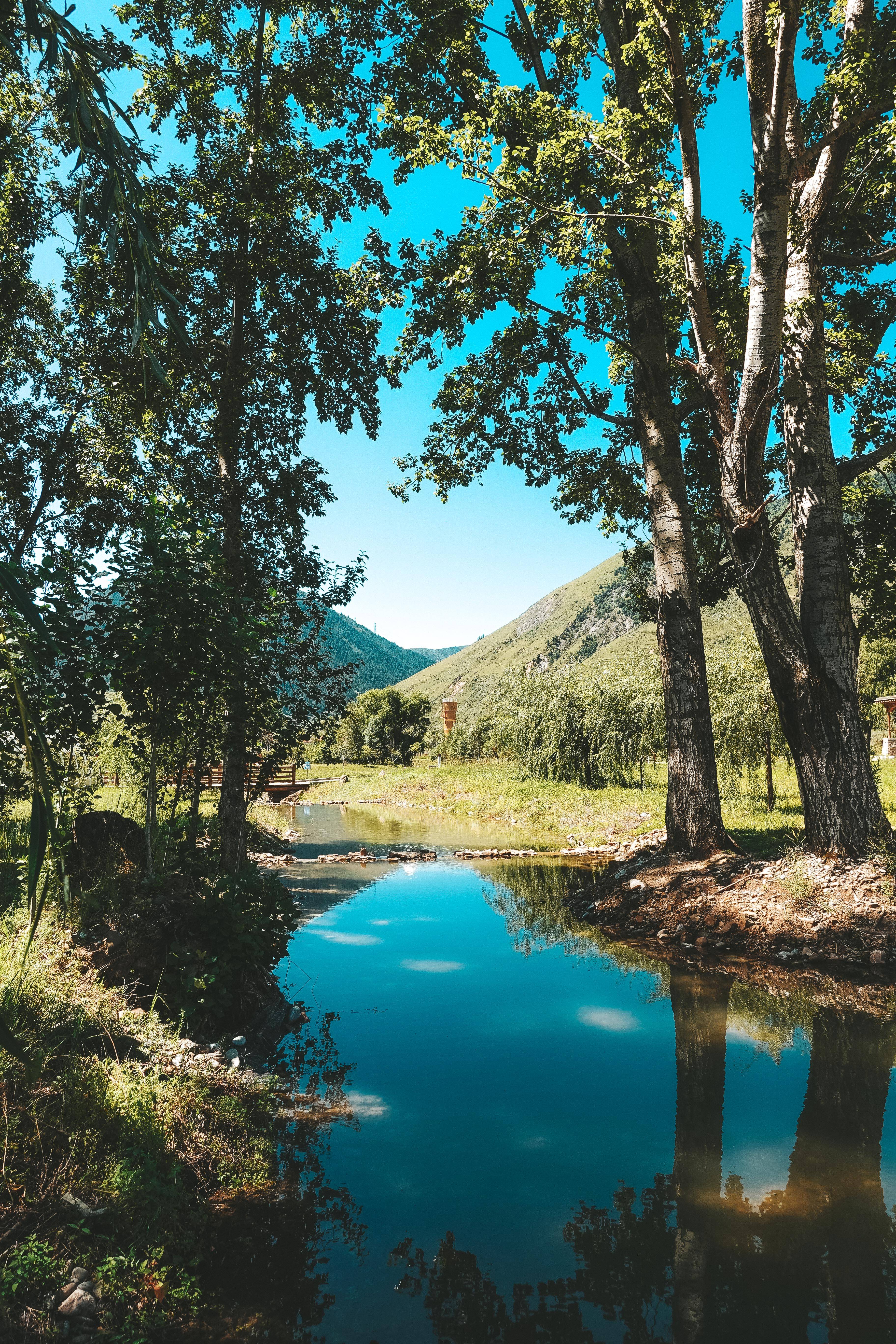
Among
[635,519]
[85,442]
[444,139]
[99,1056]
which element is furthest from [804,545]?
[85,442]

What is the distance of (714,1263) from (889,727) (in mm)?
52231

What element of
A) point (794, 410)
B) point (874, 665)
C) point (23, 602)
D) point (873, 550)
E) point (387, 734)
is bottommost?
point (387, 734)

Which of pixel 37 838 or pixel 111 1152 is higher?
pixel 37 838

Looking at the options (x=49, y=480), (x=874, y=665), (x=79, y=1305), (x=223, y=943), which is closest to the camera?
(x=79, y=1305)

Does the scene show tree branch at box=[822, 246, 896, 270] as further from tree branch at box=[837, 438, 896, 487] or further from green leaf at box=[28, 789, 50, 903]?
green leaf at box=[28, 789, 50, 903]

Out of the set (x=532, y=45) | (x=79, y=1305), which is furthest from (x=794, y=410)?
(x=79, y=1305)

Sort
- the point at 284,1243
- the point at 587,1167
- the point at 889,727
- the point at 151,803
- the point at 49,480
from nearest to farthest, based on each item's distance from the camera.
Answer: the point at 284,1243
the point at 587,1167
the point at 151,803
the point at 49,480
the point at 889,727

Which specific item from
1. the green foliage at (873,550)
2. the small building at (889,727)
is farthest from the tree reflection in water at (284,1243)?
the small building at (889,727)

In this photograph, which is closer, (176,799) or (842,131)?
(176,799)

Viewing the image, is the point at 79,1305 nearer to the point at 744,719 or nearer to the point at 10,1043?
the point at 10,1043

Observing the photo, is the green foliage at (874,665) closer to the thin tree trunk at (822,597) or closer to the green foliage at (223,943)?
the thin tree trunk at (822,597)

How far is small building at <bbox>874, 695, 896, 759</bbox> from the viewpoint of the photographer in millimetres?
35906

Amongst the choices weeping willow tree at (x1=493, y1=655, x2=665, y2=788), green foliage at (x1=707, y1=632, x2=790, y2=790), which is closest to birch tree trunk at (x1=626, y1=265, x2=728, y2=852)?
green foliage at (x1=707, y1=632, x2=790, y2=790)

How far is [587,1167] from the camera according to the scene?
3873 millimetres
